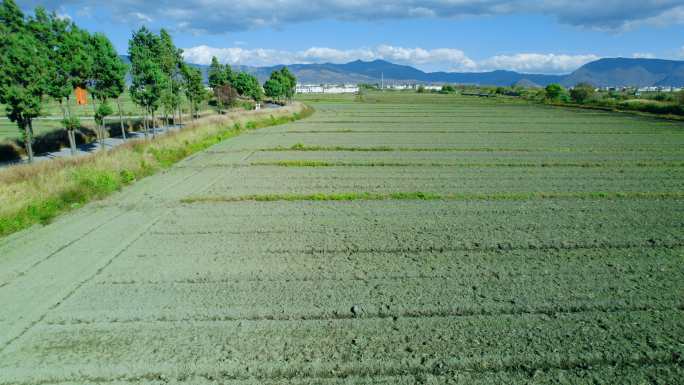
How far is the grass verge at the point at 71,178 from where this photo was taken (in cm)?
1243

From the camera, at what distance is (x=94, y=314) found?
7430 millimetres

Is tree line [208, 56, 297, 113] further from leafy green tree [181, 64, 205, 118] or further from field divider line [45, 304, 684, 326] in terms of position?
field divider line [45, 304, 684, 326]

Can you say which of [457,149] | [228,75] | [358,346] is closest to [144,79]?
[457,149]

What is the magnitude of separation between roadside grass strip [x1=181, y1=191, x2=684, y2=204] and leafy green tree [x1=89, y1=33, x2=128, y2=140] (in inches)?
748

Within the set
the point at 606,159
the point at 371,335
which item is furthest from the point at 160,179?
the point at 606,159

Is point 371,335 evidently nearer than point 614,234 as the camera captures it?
Yes

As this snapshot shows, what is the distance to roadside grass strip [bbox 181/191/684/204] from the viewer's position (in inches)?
599

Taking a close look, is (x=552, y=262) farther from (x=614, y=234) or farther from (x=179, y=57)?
(x=179, y=57)

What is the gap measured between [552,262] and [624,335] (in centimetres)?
288

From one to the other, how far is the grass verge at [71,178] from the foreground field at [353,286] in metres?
0.77

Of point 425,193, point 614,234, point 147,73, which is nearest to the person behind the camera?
point 614,234

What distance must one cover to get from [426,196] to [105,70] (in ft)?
83.0

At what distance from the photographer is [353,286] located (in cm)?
838

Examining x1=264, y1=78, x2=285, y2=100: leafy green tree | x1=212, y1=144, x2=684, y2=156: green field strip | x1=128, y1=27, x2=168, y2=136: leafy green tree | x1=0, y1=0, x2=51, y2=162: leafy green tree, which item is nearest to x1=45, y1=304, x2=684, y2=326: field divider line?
x1=212, y1=144, x2=684, y2=156: green field strip
